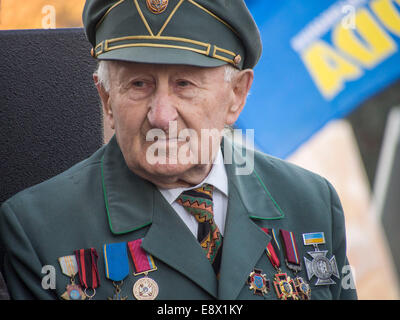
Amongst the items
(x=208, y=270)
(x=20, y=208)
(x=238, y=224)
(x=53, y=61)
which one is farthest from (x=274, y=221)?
(x=53, y=61)

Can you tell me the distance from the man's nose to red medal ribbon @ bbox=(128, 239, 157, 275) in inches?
18.5

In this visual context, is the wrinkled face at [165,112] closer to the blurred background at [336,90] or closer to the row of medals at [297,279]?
the row of medals at [297,279]

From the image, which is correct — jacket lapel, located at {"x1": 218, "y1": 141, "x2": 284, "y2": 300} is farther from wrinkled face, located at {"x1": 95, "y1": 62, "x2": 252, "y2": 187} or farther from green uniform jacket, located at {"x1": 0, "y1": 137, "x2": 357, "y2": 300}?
wrinkled face, located at {"x1": 95, "y1": 62, "x2": 252, "y2": 187}

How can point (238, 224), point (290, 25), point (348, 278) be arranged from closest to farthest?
point (238, 224), point (348, 278), point (290, 25)

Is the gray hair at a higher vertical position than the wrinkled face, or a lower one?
higher

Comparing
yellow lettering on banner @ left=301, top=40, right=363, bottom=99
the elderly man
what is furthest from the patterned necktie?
yellow lettering on banner @ left=301, top=40, right=363, bottom=99

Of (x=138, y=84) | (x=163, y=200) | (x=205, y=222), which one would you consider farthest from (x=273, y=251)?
(x=138, y=84)

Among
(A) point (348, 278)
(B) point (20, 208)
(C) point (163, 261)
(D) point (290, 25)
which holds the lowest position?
(A) point (348, 278)

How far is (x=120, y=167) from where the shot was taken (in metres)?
2.24

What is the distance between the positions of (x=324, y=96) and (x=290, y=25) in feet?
1.82

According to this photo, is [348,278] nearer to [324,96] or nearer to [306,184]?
[306,184]

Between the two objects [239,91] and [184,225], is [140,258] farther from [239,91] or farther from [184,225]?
[239,91]

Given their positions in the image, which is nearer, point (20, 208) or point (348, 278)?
point (20, 208)

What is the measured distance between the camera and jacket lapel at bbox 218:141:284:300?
6.67 ft
